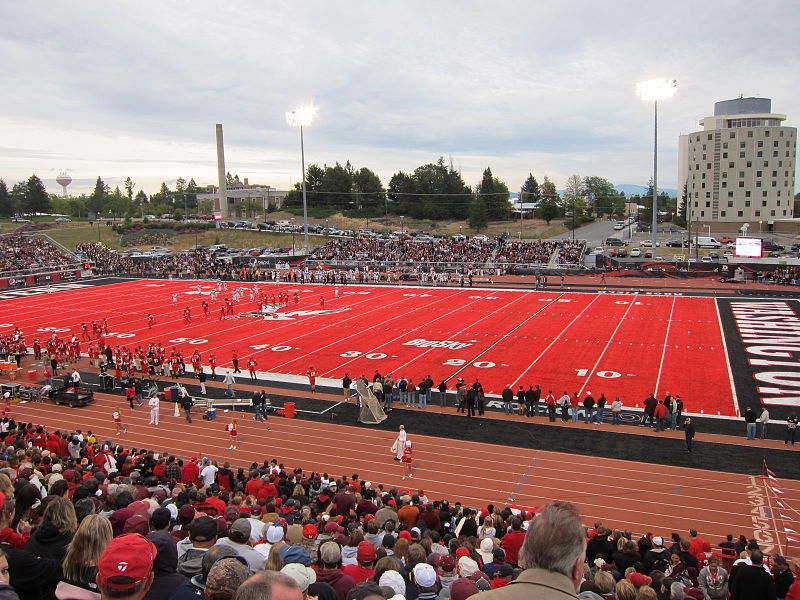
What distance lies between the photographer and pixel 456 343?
97.1ft

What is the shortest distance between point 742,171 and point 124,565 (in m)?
129

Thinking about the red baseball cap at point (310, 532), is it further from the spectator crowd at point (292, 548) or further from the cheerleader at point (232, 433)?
the cheerleader at point (232, 433)

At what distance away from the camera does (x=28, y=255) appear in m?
68.5

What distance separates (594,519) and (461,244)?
2259 inches

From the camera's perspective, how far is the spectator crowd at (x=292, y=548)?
316 centimetres

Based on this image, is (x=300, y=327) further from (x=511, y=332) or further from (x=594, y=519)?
(x=594, y=519)

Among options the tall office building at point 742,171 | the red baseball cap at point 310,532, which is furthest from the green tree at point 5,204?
the red baseball cap at point 310,532

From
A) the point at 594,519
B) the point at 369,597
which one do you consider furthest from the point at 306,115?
the point at 369,597

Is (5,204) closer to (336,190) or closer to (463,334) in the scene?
(336,190)

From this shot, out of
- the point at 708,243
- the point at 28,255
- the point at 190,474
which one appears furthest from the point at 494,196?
the point at 190,474

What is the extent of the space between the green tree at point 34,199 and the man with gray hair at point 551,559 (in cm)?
14561

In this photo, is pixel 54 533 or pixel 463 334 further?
pixel 463 334

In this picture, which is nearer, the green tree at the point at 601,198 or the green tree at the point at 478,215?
the green tree at the point at 478,215

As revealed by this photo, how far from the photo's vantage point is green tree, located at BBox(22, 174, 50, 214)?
124938mm
